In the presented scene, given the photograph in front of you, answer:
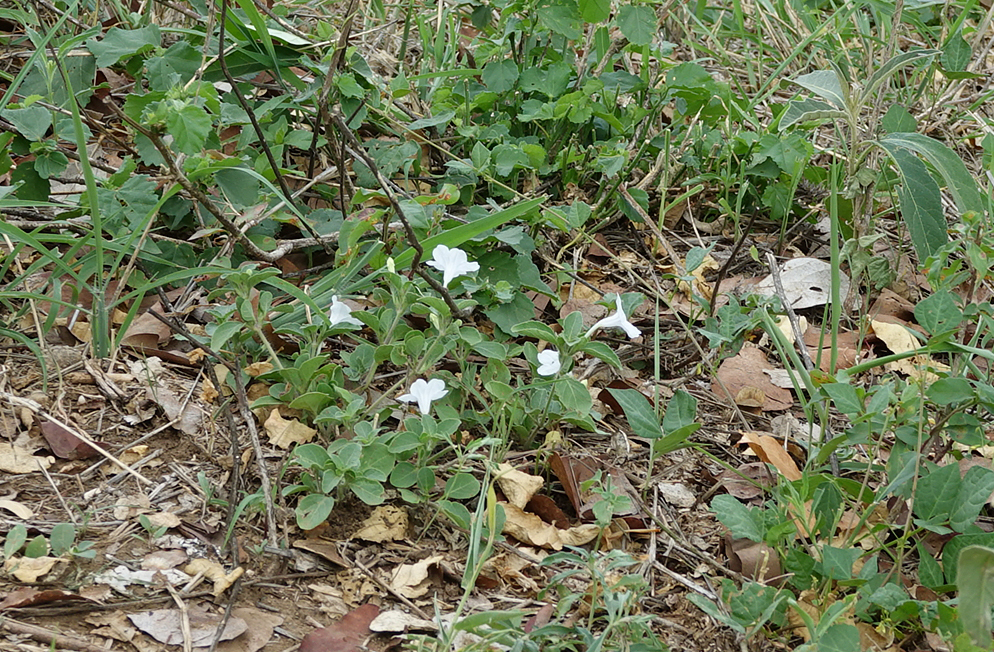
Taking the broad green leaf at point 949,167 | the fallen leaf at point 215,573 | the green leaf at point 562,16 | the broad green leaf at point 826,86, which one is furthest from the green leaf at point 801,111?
the fallen leaf at point 215,573

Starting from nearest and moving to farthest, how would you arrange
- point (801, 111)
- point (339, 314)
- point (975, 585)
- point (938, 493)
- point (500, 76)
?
point (975, 585) < point (938, 493) < point (339, 314) < point (801, 111) < point (500, 76)

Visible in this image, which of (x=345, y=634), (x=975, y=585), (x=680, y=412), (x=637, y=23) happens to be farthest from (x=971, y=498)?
(x=637, y=23)

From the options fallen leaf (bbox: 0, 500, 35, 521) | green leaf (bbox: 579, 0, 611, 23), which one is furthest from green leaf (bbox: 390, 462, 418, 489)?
green leaf (bbox: 579, 0, 611, 23)

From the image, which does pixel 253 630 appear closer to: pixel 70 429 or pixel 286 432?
pixel 286 432

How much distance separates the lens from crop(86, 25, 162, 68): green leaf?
2.38 metres

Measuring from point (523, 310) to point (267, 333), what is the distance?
60cm

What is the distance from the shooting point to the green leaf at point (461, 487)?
1767mm

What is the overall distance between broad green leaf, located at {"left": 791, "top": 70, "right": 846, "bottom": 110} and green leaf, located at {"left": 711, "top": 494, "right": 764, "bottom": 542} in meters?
1.02

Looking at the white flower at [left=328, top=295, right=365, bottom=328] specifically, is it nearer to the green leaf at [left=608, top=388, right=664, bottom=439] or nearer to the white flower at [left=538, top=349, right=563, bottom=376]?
the white flower at [left=538, top=349, right=563, bottom=376]

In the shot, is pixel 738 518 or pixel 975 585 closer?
pixel 975 585

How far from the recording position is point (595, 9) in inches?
105

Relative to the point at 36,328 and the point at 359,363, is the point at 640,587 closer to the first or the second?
the point at 359,363

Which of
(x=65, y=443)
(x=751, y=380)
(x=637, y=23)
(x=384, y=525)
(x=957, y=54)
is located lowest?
(x=751, y=380)

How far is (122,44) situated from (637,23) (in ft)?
4.62
